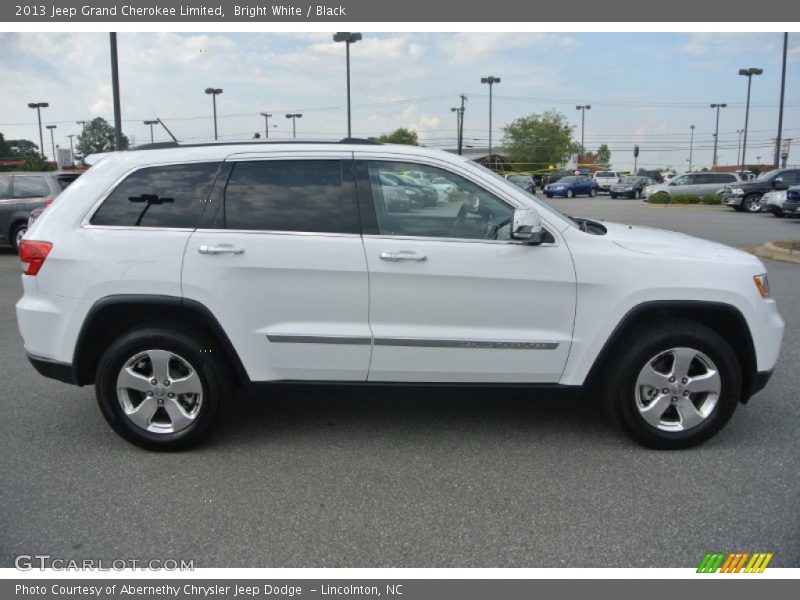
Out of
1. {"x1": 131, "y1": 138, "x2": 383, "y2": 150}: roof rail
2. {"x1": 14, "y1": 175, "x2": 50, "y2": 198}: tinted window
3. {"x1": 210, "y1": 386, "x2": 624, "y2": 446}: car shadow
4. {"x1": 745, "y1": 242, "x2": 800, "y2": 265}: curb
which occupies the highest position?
{"x1": 131, "y1": 138, "x2": 383, "y2": 150}: roof rail

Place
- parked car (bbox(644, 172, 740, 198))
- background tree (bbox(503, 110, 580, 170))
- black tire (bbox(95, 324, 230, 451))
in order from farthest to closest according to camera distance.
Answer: background tree (bbox(503, 110, 580, 170)), parked car (bbox(644, 172, 740, 198)), black tire (bbox(95, 324, 230, 451))

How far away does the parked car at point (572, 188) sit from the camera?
1866 inches

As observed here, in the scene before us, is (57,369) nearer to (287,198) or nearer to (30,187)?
(287,198)

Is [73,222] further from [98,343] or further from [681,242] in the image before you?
[681,242]

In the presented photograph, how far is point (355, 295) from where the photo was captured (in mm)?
4004

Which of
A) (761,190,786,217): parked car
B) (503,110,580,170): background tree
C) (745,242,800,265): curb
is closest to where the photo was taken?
(745,242,800,265): curb

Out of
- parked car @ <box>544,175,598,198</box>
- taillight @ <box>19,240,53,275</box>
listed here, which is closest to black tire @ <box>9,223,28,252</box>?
taillight @ <box>19,240,53,275</box>

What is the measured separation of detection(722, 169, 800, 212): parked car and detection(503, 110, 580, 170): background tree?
58.6m

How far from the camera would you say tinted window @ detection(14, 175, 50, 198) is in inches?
530

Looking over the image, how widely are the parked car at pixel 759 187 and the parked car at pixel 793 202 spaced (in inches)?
241

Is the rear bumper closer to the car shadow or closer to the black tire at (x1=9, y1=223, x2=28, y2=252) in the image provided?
the car shadow

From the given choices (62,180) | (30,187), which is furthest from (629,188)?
(30,187)

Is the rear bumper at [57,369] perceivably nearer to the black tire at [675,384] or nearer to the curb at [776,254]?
the black tire at [675,384]

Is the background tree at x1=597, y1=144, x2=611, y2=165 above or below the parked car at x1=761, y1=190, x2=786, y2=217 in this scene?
above
